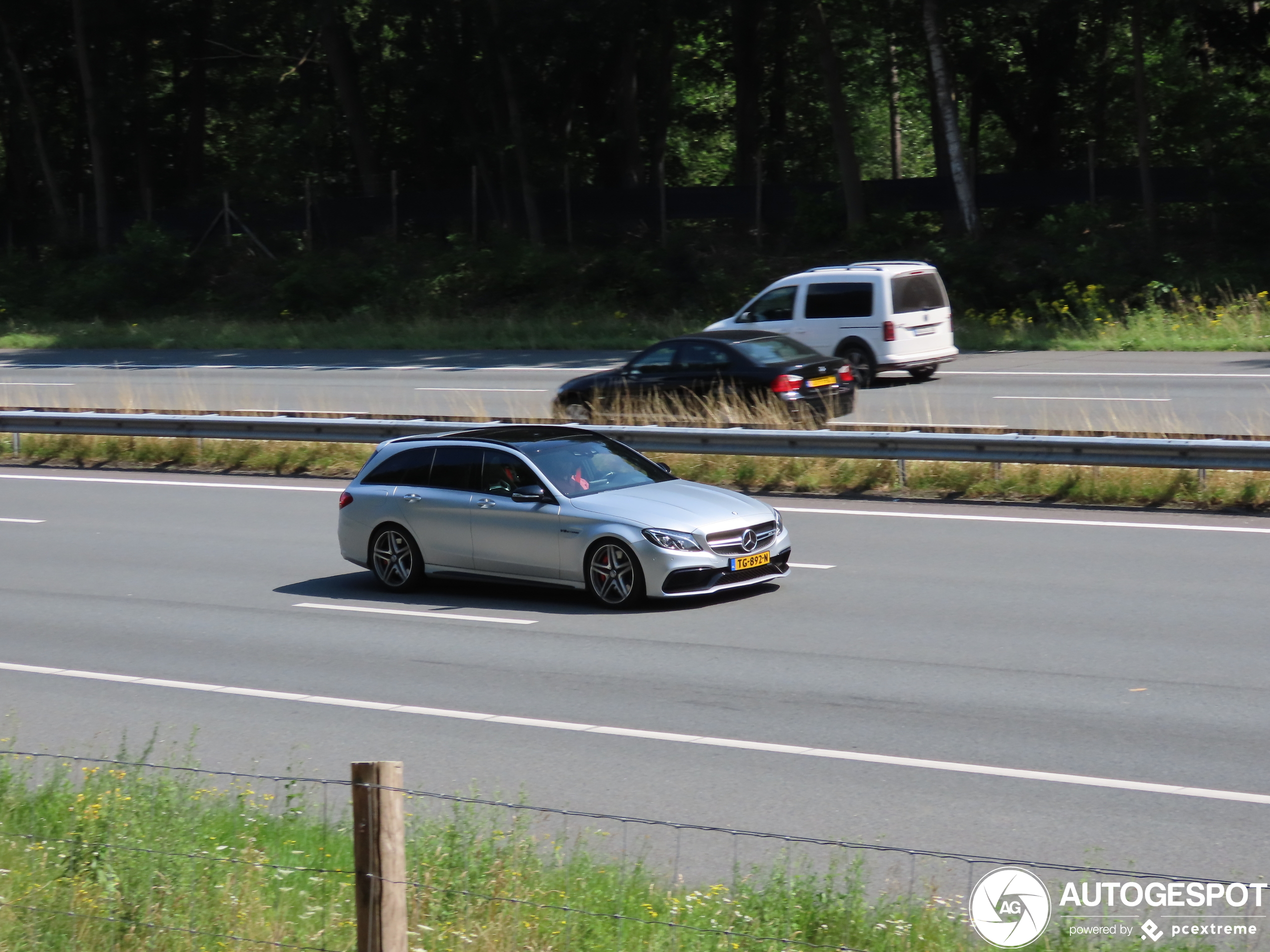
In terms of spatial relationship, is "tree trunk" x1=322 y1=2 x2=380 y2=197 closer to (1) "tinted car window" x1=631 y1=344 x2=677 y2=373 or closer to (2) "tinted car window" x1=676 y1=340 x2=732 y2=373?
(1) "tinted car window" x1=631 y1=344 x2=677 y2=373

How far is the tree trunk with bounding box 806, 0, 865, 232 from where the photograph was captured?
36031 millimetres

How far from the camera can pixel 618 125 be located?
152 ft

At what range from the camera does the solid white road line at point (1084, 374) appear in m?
23.1

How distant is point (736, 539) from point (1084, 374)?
48.4 feet

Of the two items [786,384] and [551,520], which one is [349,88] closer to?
[786,384]

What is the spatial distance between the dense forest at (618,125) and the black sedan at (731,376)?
14120 millimetres

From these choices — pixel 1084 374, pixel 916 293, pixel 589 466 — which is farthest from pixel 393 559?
pixel 1084 374

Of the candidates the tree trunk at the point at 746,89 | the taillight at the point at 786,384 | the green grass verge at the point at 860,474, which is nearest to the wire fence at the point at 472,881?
the green grass verge at the point at 860,474

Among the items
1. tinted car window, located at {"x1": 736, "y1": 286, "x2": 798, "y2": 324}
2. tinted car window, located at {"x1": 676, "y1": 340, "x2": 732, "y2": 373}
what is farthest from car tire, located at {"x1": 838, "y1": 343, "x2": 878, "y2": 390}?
tinted car window, located at {"x1": 676, "y1": 340, "x2": 732, "y2": 373}

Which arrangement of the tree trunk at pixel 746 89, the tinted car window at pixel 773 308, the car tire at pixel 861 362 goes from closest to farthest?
the car tire at pixel 861 362, the tinted car window at pixel 773 308, the tree trunk at pixel 746 89

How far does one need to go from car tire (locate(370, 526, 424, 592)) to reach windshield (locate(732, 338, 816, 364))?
8198 mm

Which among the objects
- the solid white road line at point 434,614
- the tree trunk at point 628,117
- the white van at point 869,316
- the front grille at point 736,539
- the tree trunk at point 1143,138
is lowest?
the solid white road line at point 434,614

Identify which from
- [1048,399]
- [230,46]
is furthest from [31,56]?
[1048,399]

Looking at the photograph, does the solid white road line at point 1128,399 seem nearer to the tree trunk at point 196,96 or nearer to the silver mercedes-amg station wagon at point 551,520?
the silver mercedes-amg station wagon at point 551,520
